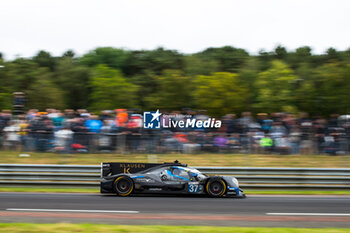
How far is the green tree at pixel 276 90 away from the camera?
1496 inches

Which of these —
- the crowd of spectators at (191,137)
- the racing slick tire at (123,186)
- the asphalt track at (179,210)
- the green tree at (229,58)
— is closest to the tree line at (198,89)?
the green tree at (229,58)

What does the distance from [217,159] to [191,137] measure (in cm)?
124

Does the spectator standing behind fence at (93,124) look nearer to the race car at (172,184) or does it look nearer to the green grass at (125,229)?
the race car at (172,184)

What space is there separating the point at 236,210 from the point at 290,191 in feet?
16.7

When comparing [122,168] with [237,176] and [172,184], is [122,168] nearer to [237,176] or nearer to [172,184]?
[172,184]

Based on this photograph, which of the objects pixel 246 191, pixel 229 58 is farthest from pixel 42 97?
pixel 229 58

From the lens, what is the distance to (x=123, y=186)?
482 inches

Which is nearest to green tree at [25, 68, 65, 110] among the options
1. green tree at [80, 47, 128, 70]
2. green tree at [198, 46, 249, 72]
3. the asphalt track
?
the asphalt track

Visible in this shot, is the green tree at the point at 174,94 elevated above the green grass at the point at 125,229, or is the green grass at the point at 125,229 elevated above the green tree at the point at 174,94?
the green tree at the point at 174,94

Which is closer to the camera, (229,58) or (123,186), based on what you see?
(123,186)

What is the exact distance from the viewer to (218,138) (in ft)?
51.7

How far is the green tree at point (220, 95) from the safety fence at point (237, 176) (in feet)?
67.5

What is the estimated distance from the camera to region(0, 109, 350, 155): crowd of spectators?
15617 mm

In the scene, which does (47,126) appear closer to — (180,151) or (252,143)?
(180,151)
